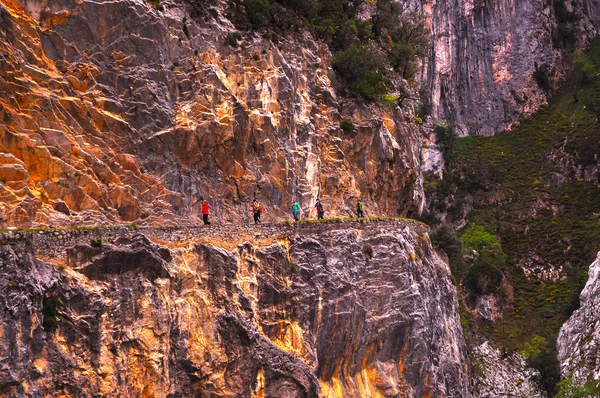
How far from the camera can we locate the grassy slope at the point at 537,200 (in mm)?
62938

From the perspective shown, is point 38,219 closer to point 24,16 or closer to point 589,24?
point 24,16

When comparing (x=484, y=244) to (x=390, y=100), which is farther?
(x=484, y=244)

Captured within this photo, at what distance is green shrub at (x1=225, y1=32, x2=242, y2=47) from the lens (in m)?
32.7

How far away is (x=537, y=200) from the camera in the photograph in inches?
2968

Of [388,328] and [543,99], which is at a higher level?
[543,99]

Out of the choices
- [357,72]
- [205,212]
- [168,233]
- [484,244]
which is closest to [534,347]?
[484,244]

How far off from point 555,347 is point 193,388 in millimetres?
42374

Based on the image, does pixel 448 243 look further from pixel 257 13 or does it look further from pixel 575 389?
pixel 257 13

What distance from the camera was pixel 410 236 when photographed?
3584 centimetres

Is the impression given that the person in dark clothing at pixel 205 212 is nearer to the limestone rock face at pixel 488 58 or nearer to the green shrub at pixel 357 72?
the green shrub at pixel 357 72

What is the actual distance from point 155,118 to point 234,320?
28.0 ft

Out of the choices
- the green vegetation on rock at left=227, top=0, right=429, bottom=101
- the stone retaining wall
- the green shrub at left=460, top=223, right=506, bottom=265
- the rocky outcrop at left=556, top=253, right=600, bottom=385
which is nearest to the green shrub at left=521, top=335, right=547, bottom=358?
the rocky outcrop at left=556, top=253, right=600, bottom=385

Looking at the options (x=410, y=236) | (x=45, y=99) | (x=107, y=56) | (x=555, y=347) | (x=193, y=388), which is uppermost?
(x=107, y=56)

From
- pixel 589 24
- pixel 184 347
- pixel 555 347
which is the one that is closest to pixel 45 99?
pixel 184 347
